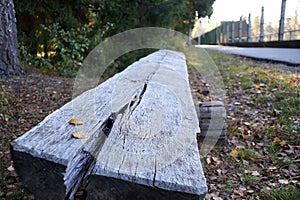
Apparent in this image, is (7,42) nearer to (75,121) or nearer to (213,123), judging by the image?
(75,121)

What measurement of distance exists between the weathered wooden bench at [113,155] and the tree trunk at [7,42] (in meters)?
2.69

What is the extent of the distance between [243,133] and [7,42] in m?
3.43

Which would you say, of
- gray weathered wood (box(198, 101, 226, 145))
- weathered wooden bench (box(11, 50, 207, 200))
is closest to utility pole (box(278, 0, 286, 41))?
gray weathered wood (box(198, 101, 226, 145))

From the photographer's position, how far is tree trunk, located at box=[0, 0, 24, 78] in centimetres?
364

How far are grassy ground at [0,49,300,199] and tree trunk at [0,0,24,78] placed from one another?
0.71ft

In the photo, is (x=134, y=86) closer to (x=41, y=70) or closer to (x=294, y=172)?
(x=294, y=172)

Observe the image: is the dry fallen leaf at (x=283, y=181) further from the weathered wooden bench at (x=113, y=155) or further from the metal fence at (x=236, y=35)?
the metal fence at (x=236, y=35)

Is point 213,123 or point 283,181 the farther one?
point 213,123

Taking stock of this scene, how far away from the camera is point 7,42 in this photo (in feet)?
12.2

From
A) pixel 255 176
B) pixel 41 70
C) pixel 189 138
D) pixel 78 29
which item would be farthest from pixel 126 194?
pixel 78 29

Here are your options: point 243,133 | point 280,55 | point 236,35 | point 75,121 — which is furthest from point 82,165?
point 236,35

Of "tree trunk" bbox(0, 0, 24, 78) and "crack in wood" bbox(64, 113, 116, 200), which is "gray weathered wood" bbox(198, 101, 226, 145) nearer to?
"crack in wood" bbox(64, 113, 116, 200)

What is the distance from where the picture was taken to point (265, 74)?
520 cm

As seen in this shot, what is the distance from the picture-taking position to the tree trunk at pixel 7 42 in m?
3.64
